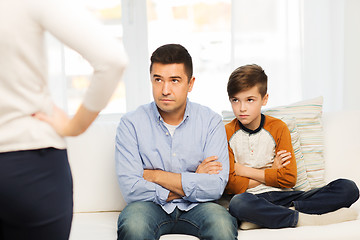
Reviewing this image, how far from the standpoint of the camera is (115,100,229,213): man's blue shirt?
2.09 metres

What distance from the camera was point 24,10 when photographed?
0.76 metres

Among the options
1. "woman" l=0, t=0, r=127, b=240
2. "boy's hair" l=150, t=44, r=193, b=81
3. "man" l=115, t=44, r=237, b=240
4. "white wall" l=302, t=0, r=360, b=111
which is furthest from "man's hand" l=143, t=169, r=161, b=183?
"white wall" l=302, t=0, r=360, b=111

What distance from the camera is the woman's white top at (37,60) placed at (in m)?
0.76

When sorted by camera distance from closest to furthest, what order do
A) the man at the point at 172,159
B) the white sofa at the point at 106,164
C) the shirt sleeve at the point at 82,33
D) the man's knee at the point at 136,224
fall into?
the shirt sleeve at the point at 82,33 → the man's knee at the point at 136,224 → the man at the point at 172,159 → the white sofa at the point at 106,164

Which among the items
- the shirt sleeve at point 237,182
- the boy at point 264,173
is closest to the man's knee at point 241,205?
the boy at point 264,173

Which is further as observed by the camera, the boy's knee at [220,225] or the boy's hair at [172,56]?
the boy's hair at [172,56]

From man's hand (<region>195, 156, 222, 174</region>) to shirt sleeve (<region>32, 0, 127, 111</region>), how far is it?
138cm

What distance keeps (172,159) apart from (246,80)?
50 cm

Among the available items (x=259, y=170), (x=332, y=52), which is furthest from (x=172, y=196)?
(x=332, y=52)

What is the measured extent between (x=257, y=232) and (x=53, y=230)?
1312mm

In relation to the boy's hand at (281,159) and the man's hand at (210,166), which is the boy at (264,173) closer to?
the boy's hand at (281,159)

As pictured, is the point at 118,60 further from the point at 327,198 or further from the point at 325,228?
the point at 327,198

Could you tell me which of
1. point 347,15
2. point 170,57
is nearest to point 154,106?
point 170,57

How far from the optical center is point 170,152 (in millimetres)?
2193
